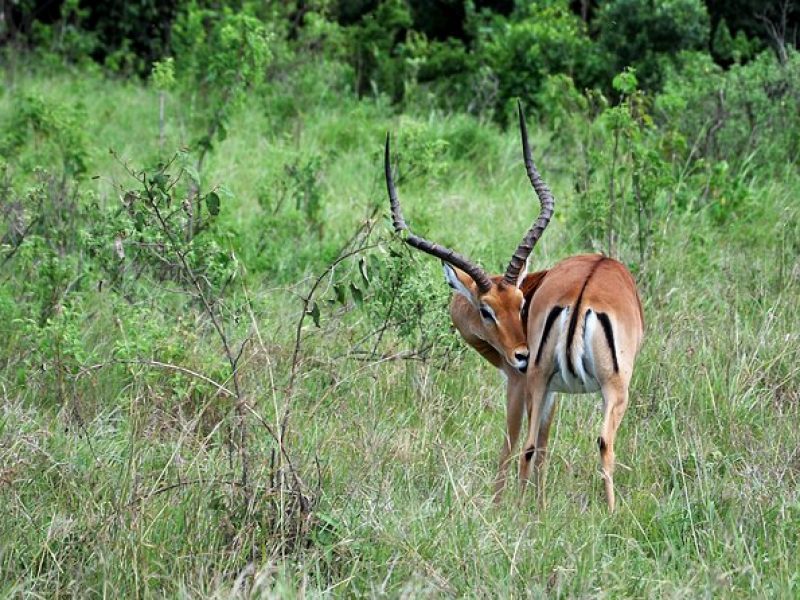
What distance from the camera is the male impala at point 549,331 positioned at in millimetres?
4461

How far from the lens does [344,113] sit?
34.0ft

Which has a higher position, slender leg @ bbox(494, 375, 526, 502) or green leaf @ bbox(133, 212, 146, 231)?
green leaf @ bbox(133, 212, 146, 231)

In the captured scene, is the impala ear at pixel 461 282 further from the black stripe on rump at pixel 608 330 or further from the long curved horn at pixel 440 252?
the black stripe on rump at pixel 608 330

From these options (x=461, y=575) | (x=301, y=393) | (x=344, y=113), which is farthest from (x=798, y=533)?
(x=344, y=113)

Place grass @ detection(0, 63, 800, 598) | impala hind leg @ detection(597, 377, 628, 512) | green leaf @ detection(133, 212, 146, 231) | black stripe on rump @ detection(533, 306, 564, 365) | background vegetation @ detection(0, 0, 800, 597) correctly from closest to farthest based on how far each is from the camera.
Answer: grass @ detection(0, 63, 800, 598) → background vegetation @ detection(0, 0, 800, 597) → green leaf @ detection(133, 212, 146, 231) → impala hind leg @ detection(597, 377, 628, 512) → black stripe on rump @ detection(533, 306, 564, 365)

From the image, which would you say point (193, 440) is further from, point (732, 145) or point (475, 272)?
point (732, 145)

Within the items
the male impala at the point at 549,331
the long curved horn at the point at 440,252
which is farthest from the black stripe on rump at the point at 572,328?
the long curved horn at the point at 440,252

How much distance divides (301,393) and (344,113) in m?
5.56

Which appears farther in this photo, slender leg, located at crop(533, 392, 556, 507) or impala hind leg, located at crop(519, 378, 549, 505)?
slender leg, located at crop(533, 392, 556, 507)

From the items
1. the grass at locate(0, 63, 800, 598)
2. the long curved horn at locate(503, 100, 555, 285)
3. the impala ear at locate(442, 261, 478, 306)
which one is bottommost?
the grass at locate(0, 63, 800, 598)

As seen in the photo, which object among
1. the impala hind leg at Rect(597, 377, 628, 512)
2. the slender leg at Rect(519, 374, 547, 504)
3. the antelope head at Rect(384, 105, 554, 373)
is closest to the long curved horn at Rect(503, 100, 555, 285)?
the antelope head at Rect(384, 105, 554, 373)

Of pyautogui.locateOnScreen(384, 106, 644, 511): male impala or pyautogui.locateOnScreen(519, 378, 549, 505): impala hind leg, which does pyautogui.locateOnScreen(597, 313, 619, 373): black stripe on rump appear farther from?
pyautogui.locateOnScreen(519, 378, 549, 505): impala hind leg

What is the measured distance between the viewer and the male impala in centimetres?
446

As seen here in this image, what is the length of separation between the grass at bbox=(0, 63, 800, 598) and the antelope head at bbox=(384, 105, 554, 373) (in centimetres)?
24
